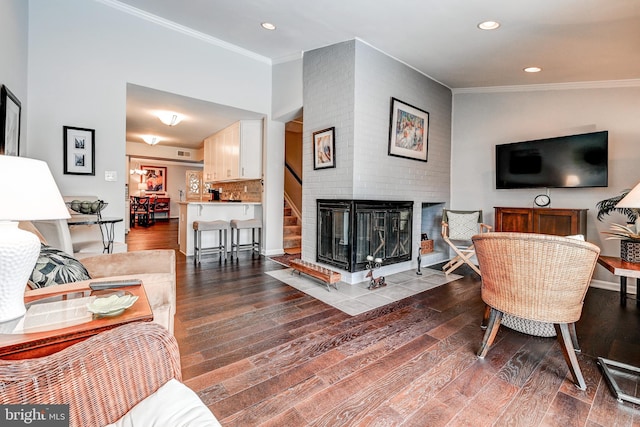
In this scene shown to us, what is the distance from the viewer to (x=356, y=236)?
11.7 ft

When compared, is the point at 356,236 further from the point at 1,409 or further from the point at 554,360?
the point at 1,409

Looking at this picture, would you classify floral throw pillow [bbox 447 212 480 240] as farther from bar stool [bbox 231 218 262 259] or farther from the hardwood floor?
→ bar stool [bbox 231 218 262 259]

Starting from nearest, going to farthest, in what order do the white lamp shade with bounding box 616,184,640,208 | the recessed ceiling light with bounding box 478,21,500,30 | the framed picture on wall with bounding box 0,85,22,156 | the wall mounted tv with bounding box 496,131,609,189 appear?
the white lamp shade with bounding box 616,184,640,208, the framed picture on wall with bounding box 0,85,22,156, the recessed ceiling light with bounding box 478,21,500,30, the wall mounted tv with bounding box 496,131,609,189

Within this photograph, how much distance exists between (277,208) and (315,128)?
171 centimetres

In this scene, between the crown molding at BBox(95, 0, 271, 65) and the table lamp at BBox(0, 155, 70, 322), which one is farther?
the crown molding at BBox(95, 0, 271, 65)

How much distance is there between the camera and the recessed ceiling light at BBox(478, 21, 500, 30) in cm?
296

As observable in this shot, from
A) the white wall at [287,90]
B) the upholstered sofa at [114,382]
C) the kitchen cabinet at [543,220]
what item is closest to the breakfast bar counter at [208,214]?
the white wall at [287,90]

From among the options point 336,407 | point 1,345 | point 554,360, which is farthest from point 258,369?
point 554,360

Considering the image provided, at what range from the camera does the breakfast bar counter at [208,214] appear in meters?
5.00

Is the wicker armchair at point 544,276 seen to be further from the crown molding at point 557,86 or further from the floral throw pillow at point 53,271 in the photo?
the crown molding at point 557,86

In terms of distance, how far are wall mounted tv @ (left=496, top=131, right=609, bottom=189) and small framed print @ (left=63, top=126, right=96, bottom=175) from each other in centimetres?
546

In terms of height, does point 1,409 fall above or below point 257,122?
below

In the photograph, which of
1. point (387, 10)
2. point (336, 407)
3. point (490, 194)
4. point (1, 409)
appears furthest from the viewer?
point (490, 194)

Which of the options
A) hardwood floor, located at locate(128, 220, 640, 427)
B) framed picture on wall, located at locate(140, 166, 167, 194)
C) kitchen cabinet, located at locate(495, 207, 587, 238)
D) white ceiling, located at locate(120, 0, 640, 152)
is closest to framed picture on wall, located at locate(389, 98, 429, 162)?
white ceiling, located at locate(120, 0, 640, 152)
